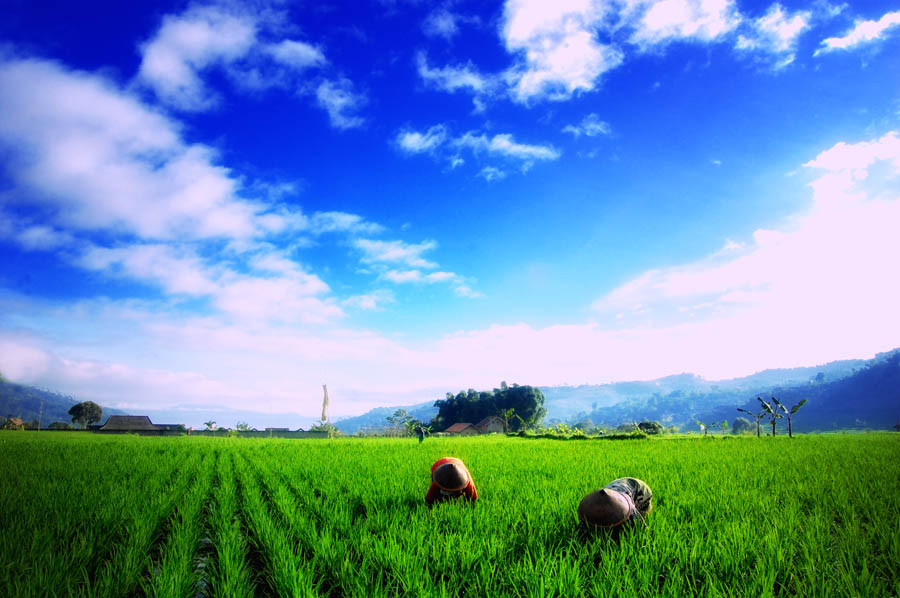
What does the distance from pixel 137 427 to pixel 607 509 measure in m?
65.3

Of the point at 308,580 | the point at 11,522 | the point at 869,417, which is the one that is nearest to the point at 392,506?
the point at 308,580

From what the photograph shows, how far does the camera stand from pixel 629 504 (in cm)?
316

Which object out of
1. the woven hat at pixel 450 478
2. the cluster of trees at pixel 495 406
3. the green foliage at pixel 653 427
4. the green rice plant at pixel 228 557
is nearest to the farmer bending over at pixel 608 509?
the woven hat at pixel 450 478

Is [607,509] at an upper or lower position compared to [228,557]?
upper

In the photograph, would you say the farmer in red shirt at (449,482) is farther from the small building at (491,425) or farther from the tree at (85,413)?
the tree at (85,413)

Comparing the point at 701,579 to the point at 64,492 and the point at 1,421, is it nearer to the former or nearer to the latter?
the point at 64,492

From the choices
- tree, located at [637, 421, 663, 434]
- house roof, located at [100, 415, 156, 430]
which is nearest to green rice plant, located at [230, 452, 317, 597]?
tree, located at [637, 421, 663, 434]

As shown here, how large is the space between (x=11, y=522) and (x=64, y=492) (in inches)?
66.1

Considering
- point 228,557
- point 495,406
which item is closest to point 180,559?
point 228,557

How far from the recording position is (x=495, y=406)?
2598 inches

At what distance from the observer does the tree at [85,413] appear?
6531 centimetres

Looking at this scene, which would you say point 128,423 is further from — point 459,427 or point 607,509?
point 607,509

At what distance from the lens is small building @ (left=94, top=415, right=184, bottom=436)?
162 feet

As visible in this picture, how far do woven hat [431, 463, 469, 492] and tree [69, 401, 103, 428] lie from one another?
8344cm
